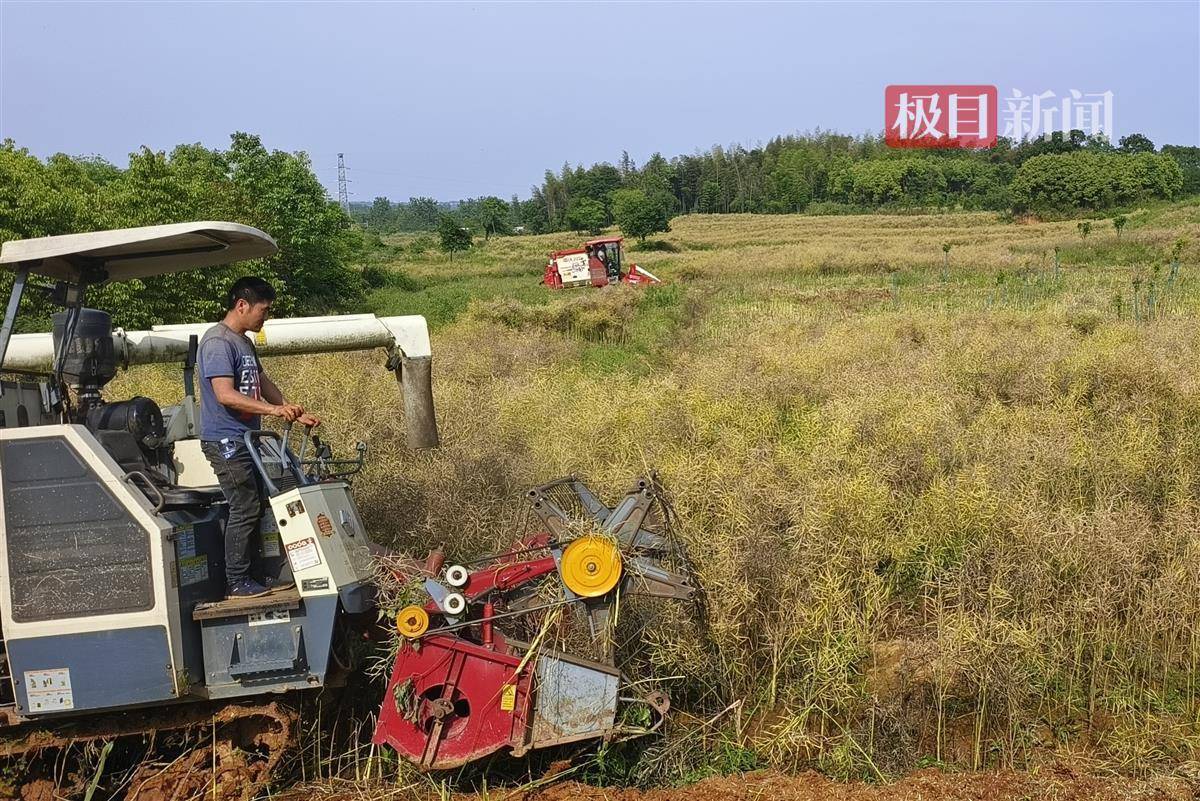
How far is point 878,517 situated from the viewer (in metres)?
6.54

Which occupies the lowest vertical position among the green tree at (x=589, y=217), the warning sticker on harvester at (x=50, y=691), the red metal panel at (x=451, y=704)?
the red metal panel at (x=451, y=704)

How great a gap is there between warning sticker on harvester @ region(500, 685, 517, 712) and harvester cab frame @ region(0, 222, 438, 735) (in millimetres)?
819

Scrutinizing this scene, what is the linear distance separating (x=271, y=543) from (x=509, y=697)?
142 cm

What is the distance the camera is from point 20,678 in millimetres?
4344

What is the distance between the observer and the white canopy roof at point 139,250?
4406 mm

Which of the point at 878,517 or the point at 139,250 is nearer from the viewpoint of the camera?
the point at 139,250

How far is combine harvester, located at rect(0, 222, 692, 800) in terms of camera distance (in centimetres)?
434

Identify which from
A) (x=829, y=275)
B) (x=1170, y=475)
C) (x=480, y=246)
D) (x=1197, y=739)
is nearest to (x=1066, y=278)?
(x=829, y=275)

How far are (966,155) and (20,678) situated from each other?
93244mm

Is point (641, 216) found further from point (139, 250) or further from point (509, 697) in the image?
point (509, 697)

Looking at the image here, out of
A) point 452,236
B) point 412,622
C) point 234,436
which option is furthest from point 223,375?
point 452,236

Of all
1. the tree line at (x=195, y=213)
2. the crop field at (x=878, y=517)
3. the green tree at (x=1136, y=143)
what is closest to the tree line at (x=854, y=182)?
the green tree at (x=1136, y=143)

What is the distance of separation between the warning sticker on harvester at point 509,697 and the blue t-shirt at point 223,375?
5.71 feet

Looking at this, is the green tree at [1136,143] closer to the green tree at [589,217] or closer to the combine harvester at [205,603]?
the green tree at [589,217]
